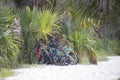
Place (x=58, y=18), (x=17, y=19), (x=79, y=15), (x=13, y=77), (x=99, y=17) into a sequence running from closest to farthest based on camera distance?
(x=99, y=17) < (x=79, y=15) < (x=13, y=77) < (x=17, y=19) < (x=58, y=18)

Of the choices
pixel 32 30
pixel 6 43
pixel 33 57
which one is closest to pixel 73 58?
pixel 33 57

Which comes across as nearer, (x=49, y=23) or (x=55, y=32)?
(x=49, y=23)

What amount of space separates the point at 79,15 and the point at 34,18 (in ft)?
26.9

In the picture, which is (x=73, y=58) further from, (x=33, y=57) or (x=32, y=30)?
(x=32, y=30)

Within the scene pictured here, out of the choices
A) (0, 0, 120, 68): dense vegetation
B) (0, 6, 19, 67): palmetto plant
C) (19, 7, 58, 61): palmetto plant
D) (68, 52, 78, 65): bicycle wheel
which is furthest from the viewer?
(68, 52, 78, 65): bicycle wheel

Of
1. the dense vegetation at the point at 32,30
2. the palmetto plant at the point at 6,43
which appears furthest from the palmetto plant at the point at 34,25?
the palmetto plant at the point at 6,43

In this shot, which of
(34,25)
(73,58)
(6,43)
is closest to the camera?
(6,43)

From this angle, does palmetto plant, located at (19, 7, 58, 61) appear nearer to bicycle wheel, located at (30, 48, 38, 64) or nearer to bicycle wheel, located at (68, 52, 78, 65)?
bicycle wheel, located at (30, 48, 38, 64)

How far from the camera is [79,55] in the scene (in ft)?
47.9

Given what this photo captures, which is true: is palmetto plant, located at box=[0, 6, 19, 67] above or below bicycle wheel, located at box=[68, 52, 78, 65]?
above

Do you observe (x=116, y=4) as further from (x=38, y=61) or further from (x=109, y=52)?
(x=109, y=52)

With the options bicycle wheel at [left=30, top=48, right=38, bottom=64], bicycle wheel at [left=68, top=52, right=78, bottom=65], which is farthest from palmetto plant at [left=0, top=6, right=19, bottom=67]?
bicycle wheel at [left=68, top=52, right=78, bottom=65]

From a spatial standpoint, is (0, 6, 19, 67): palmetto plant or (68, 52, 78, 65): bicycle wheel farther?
(68, 52, 78, 65): bicycle wheel

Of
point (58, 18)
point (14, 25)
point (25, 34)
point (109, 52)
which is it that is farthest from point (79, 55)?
point (109, 52)
